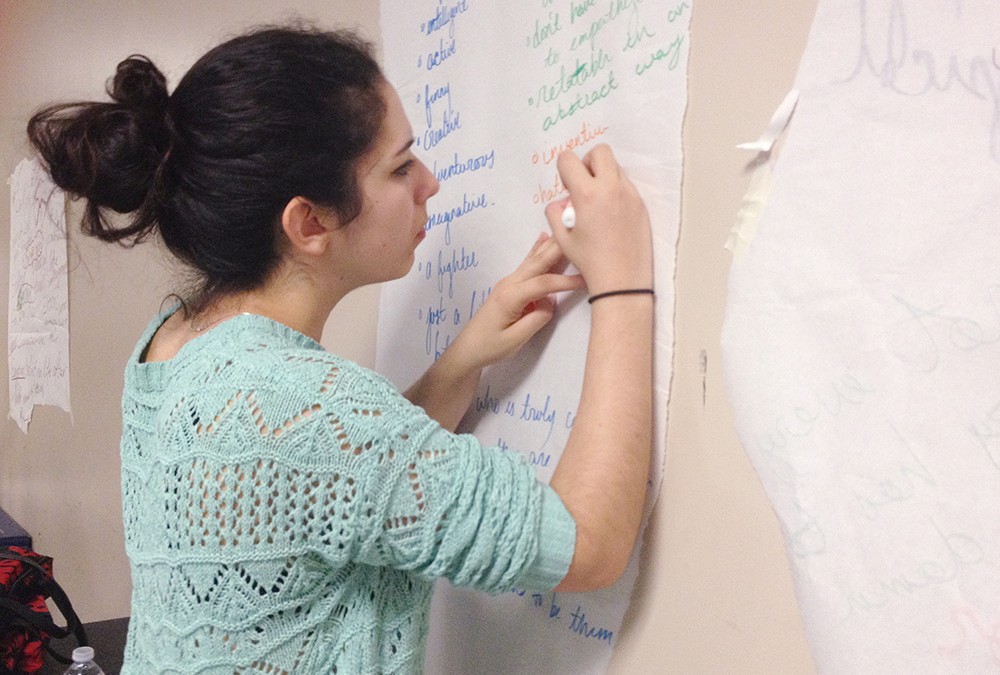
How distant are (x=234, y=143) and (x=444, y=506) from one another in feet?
1.12

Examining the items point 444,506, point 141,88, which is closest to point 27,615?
point 141,88

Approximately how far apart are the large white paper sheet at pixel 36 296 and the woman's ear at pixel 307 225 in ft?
4.64

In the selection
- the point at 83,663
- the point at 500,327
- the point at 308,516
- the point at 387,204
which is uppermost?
the point at 387,204

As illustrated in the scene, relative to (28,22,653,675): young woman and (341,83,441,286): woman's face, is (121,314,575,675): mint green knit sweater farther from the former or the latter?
(341,83,441,286): woman's face

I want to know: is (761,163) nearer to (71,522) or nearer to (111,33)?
(111,33)

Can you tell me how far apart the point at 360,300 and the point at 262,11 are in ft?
1.76

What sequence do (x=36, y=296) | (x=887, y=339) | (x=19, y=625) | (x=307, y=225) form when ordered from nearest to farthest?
(x=887, y=339)
(x=307, y=225)
(x=19, y=625)
(x=36, y=296)

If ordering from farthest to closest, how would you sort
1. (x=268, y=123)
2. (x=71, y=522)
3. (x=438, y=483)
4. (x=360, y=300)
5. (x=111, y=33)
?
(x=71, y=522), (x=111, y=33), (x=360, y=300), (x=268, y=123), (x=438, y=483)

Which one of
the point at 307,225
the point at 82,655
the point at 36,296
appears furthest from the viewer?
the point at 36,296

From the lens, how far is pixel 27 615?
1.21 metres

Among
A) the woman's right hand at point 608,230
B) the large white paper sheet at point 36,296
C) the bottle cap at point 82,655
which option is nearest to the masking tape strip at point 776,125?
the woman's right hand at point 608,230

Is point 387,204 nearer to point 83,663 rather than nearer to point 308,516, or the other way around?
point 308,516

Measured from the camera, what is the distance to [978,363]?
41cm

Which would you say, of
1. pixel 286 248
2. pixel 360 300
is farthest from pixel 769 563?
pixel 360 300
